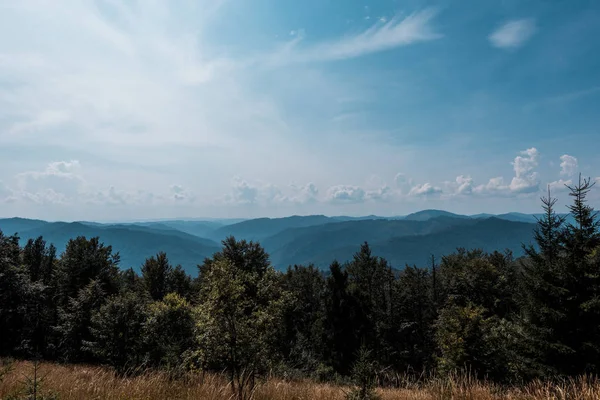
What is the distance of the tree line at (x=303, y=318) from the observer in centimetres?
752

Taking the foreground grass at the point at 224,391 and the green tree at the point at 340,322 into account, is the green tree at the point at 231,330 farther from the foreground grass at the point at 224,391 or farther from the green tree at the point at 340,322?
the green tree at the point at 340,322

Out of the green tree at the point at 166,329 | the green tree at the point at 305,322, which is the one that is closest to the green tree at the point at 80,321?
the green tree at the point at 166,329

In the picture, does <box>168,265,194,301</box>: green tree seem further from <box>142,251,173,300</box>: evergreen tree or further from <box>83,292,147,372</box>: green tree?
<box>83,292,147,372</box>: green tree

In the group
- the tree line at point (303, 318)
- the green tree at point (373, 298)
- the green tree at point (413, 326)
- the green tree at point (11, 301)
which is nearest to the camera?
the tree line at point (303, 318)

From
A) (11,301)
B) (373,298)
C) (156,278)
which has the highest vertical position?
(11,301)

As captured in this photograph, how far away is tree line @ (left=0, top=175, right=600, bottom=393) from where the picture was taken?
24.7 ft

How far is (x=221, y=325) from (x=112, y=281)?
38734 millimetres

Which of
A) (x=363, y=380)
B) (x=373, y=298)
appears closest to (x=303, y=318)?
(x=373, y=298)

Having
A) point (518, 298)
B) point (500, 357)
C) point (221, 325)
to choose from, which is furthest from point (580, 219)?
point (221, 325)

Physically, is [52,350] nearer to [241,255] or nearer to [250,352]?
[241,255]

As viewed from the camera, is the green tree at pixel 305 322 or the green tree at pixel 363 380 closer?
the green tree at pixel 363 380

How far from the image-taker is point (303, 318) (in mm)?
58000

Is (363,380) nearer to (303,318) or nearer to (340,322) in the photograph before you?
(340,322)

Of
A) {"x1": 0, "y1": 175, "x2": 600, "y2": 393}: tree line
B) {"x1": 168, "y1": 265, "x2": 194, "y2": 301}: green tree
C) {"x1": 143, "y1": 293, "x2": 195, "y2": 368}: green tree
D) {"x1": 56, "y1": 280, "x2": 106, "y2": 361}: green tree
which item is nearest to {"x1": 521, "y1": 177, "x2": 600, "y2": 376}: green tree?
{"x1": 0, "y1": 175, "x2": 600, "y2": 393}: tree line
